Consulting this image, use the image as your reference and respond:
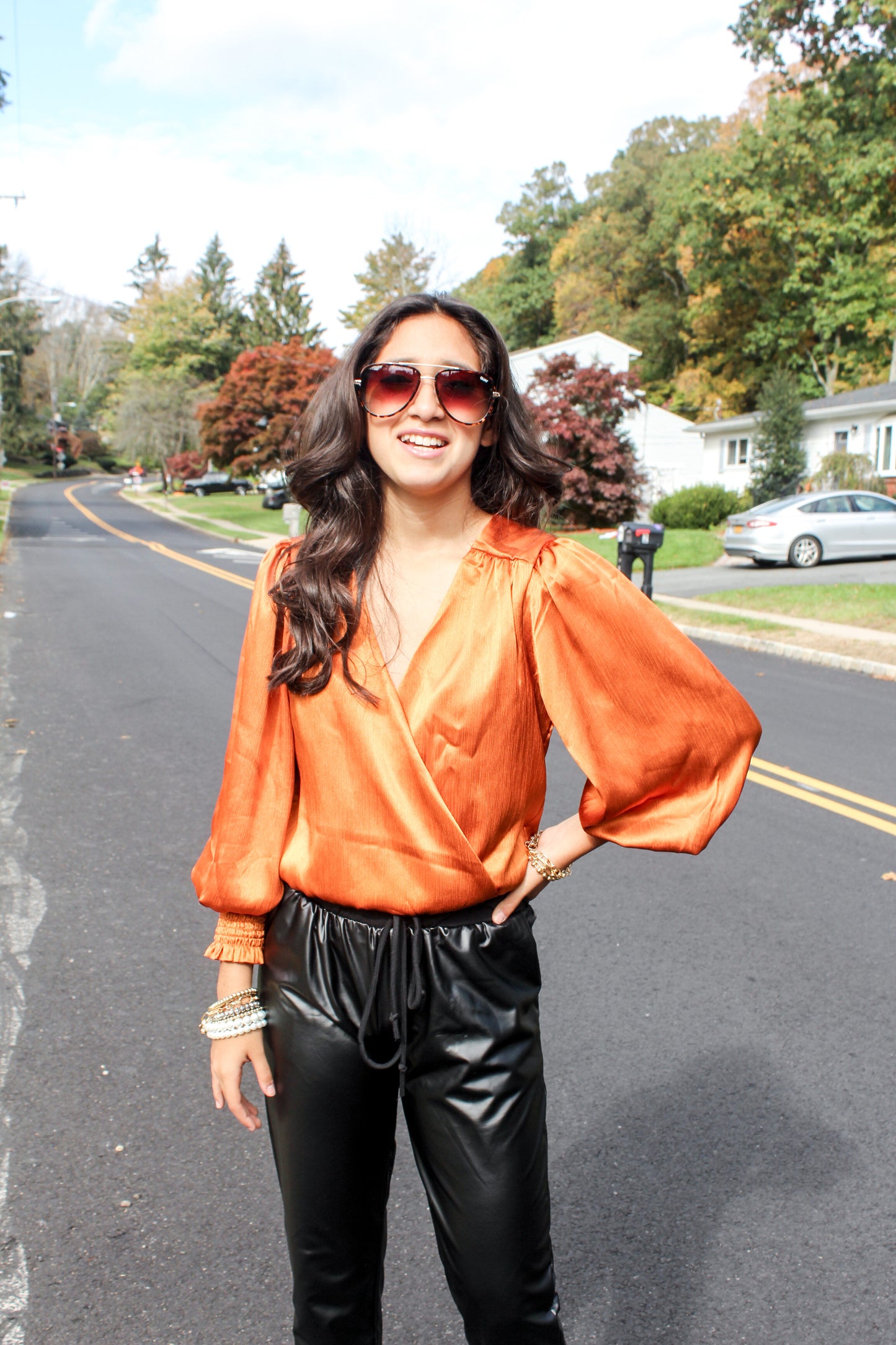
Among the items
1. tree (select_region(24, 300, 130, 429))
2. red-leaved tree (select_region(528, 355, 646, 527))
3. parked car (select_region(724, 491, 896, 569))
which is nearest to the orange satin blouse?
parked car (select_region(724, 491, 896, 569))

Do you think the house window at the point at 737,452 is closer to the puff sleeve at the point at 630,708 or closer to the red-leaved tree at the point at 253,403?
the red-leaved tree at the point at 253,403

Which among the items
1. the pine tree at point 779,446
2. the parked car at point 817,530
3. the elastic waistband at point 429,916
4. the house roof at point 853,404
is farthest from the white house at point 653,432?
the elastic waistband at point 429,916

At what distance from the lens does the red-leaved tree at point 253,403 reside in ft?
155

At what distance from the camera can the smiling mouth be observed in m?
1.80

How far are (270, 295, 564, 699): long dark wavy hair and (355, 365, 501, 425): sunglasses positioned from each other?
31 mm

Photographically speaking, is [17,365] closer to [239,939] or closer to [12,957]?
[12,957]

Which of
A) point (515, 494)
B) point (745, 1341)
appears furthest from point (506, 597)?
point (745, 1341)

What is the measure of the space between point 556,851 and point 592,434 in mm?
28244

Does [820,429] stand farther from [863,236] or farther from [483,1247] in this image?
[483,1247]

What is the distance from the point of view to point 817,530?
67.1 feet

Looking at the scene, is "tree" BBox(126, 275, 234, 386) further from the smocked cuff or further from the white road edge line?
the smocked cuff

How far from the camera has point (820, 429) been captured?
34500 mm

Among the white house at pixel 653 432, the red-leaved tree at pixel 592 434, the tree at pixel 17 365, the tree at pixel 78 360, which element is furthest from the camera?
the tree at pixel 78 360

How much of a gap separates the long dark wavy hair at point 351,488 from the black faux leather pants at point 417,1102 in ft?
1.39
